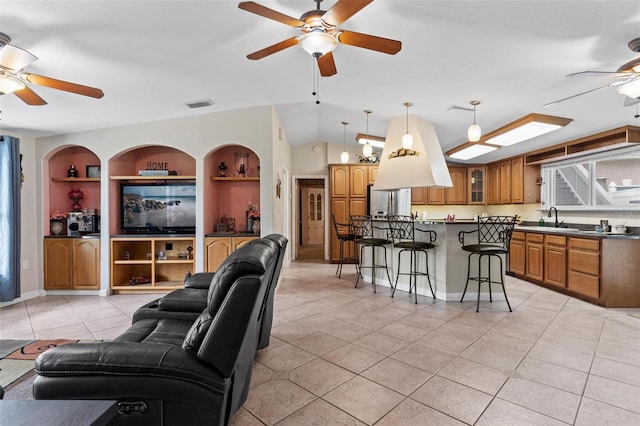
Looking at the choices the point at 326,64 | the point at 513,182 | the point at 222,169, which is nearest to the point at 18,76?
the point at 326,64

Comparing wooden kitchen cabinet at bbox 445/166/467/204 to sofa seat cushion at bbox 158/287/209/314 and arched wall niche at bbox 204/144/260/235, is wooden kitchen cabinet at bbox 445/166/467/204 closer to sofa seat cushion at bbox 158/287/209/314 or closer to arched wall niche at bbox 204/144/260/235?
arched wall niche at bbox 204/144/260/235

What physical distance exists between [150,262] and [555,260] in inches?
227

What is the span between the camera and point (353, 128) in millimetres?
6090

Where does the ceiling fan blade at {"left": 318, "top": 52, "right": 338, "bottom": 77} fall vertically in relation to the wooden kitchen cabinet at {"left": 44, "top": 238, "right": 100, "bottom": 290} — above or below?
above

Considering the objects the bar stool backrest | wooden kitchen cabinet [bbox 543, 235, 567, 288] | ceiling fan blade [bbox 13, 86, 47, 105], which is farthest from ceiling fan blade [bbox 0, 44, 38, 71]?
wooden kitchen cabinet [bbox 543, 235, 567, 288]

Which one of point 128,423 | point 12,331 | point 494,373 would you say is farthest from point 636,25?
point 12,331

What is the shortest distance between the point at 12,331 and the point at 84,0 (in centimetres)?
318

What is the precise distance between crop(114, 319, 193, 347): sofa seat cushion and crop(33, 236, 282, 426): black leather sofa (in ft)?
1.70

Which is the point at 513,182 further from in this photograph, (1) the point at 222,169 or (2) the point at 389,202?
(1) the point at 222,169

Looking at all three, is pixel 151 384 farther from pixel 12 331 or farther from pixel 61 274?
pixel 61 274

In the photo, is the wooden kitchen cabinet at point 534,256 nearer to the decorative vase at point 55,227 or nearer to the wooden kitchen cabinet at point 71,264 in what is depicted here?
the wooden kitchen cabinet at point 71,264

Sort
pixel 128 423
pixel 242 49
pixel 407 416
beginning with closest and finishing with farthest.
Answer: pixel 128 423 < pixel 407 416 < pixel 242 49

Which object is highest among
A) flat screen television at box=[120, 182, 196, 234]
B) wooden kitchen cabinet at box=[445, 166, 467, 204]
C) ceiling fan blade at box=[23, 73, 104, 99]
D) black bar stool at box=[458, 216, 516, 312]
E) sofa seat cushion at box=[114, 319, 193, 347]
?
ceiling fan blade at box=[23, 73, 104, 99]

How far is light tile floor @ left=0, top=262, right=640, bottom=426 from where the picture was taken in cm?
187
